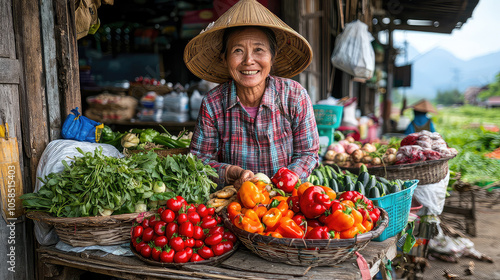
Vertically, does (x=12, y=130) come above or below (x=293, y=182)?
above

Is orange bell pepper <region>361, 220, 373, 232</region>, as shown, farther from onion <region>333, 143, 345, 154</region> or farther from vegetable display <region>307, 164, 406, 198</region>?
onion <region>333, 143, 345, 154</region>

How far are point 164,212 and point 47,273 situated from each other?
1056mm

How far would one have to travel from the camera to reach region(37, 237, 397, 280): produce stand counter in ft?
5.61

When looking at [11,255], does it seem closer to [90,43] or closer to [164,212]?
[164,212]

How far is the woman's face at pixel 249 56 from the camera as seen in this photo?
7.93 feet

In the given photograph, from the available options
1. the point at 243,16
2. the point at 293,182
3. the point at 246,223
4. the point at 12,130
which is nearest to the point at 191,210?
the point at 246,223

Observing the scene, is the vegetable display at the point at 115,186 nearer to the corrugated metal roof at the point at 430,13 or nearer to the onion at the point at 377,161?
the onion at the point at 377,161

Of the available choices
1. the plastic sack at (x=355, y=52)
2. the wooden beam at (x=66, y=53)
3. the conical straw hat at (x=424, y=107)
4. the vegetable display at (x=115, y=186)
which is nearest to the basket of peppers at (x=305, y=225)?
the vegetable display at (x=115, y=186)

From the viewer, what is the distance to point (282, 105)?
8.55 feet

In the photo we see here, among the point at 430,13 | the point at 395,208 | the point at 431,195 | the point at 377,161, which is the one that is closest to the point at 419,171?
the point at 431,195

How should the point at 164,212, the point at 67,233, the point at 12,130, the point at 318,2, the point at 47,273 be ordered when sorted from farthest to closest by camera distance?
the point at 318,2, the point at 12,130, the point at 47,273, the point at 67,233, the point at 164,212

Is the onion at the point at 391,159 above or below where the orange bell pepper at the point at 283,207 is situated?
below

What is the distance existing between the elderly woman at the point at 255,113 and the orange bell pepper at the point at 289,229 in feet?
2.57

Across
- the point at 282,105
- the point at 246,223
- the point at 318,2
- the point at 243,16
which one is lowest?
the point at 246,223
